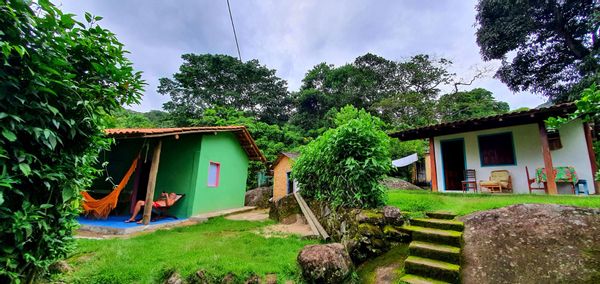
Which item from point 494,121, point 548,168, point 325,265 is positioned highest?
point 494,121

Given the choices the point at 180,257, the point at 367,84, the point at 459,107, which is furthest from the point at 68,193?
the point at 367,84

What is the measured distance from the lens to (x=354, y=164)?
4738 millimetres

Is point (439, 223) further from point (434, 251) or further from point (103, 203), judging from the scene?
point (103, 203)

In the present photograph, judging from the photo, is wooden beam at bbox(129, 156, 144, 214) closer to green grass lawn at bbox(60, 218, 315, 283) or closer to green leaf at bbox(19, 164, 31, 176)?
green grass lawn at bbox(60, 218, 315, 283)

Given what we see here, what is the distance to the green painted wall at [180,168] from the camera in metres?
7.75

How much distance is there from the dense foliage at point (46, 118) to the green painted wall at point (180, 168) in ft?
20.0

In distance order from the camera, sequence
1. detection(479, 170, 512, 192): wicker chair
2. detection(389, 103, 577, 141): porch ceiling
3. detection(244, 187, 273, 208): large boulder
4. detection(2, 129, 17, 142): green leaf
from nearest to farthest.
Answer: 1. detection(2, 129, 17, 142): green leaf
2. detection(389, 103, 577, 141): porch ceiling
3. detection(479, 170, 512, 192): wicker chair
4. detection(244, 187, 273, 208): large boulder

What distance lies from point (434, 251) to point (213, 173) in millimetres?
7395

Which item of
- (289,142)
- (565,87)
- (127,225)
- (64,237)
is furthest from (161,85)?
(565,87)

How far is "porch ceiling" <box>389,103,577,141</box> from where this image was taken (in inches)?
232

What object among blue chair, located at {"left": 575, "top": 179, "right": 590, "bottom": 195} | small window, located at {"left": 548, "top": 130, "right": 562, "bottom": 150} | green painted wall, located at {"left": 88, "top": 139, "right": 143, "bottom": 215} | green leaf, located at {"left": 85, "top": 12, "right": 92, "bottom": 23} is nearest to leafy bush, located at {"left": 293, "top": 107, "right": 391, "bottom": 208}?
green leaf, located at {"left": 85, "top": 12, "right": 92, "bottom": 23}

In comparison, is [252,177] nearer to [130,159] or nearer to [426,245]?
[130,159]

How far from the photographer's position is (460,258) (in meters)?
3.23

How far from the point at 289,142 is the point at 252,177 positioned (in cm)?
467
